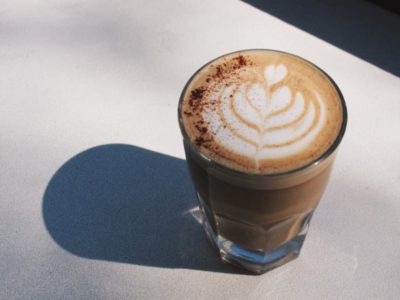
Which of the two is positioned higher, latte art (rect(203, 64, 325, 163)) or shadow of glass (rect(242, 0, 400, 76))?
latte art (rect(203, 64, 325, 163))

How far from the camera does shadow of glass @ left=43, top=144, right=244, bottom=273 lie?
72 centimetres

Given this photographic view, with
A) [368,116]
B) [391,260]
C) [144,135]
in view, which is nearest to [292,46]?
[368,116]

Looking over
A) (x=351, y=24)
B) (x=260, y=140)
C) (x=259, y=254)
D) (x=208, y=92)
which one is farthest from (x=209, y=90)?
(x=351, y=24)

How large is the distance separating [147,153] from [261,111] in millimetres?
314

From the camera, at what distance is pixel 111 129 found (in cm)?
89

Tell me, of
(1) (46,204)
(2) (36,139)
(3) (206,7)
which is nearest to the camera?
(1) (46,204)

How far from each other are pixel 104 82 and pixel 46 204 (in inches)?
12.1

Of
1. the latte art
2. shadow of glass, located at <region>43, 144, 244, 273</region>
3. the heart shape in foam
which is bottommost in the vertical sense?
shadow of glass, located at <region>43, 144, 244, 273</region>

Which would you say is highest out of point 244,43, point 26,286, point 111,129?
point 244,43

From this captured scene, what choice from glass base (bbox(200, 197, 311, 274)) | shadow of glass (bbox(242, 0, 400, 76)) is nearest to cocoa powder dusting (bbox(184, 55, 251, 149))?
glass base (bbox(200, 197, 311, 274))

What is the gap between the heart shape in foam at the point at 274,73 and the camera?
24.6 inches

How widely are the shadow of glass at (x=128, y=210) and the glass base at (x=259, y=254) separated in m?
0.02

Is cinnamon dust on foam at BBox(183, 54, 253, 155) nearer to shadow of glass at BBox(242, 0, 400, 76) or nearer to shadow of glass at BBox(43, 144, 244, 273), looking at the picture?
shadow of glass at BBox(43, 144, 244, 273)

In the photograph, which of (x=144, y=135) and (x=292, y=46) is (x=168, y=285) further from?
(x=292, y=46)
